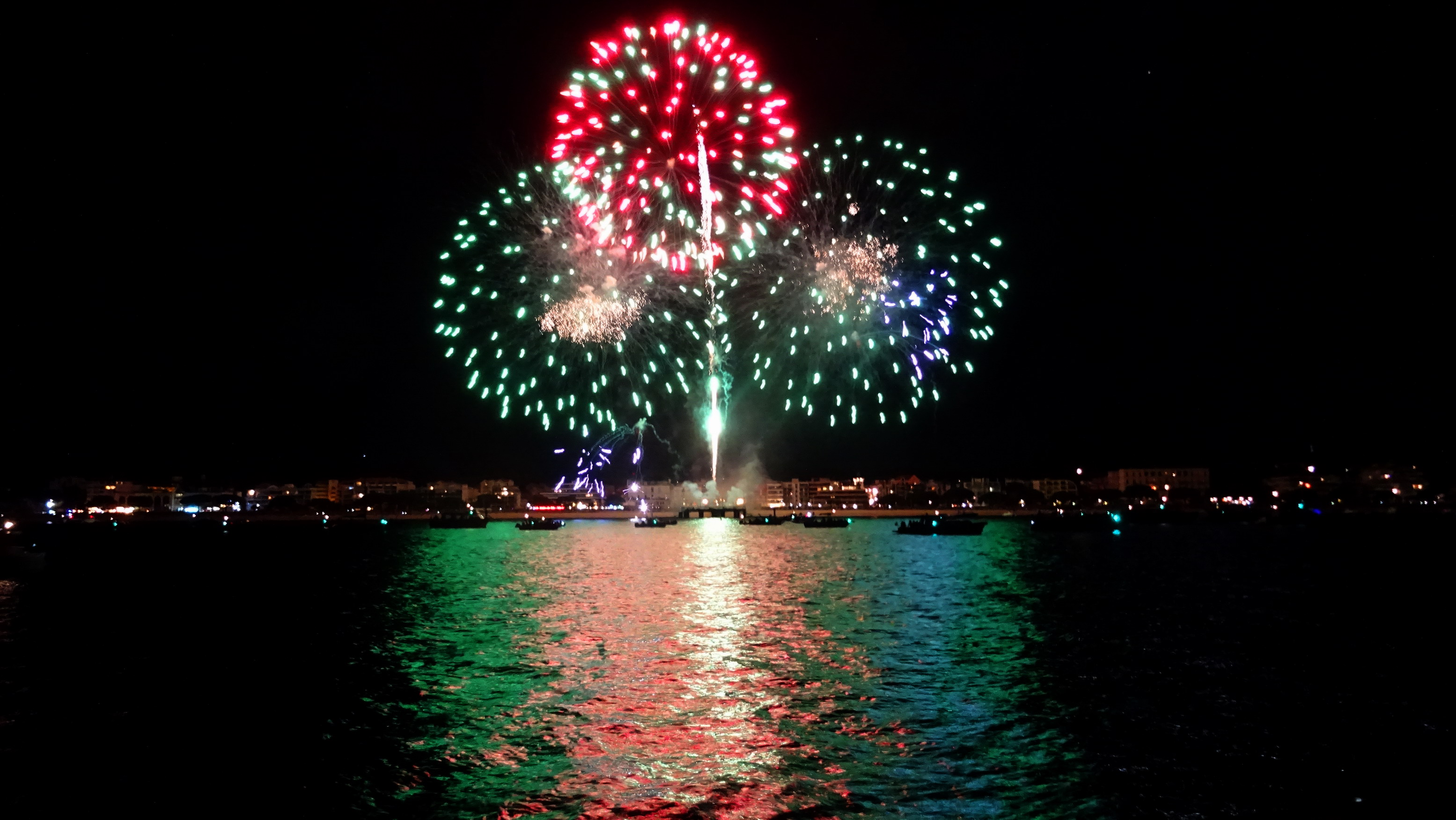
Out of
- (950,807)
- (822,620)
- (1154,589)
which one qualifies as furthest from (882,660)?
(1154,589)

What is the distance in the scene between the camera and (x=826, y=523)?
95500mm

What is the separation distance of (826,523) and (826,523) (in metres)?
0.07

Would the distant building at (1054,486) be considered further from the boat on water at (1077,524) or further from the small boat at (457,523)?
the small boat at (457,523)

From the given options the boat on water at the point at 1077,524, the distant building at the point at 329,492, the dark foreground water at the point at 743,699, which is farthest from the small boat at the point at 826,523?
the distant building at the point at 329,492

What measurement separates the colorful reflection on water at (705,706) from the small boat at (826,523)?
6687 centimetres

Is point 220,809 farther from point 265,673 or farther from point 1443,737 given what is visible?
point 1443,737

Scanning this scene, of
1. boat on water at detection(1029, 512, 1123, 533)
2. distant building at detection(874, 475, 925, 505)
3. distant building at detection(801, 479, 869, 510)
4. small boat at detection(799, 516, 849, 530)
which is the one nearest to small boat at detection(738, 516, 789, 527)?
small boat at detection(799, 516, 849, 530)

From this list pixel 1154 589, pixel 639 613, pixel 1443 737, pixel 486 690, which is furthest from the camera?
pixel 1154 589

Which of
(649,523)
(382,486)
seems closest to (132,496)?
(382,486)

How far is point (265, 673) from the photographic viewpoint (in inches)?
626

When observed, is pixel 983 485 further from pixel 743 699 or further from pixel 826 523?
pixel 743 699

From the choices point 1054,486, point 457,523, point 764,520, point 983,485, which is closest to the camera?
point 764,520

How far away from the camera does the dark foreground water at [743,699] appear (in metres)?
9.16

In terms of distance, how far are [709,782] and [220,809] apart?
4613 millimetres
